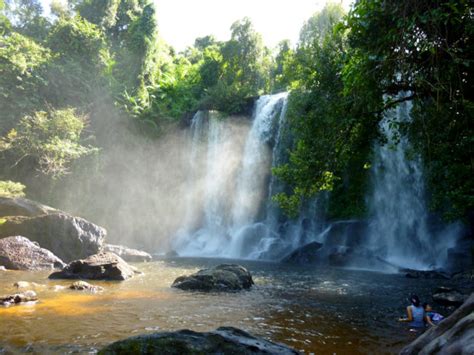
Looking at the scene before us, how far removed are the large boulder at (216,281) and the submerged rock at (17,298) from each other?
451 cm

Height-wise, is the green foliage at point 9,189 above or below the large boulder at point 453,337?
above

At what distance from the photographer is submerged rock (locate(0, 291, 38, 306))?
9.40 m

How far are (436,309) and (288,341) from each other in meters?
5.74

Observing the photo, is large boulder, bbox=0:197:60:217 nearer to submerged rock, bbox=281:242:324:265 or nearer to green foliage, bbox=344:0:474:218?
submerged rock, bbox=281:242:324:265

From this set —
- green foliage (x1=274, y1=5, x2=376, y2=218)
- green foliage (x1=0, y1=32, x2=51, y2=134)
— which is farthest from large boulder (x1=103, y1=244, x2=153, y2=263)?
green foliage (x1=274, y1=5, x2=376, y2=218)

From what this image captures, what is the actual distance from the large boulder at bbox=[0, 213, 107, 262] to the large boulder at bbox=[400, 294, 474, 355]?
17.2 metres

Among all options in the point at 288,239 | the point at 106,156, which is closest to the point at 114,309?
the point at 288,239

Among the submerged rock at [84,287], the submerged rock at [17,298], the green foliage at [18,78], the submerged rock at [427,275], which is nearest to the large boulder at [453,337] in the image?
the submerged rock at [17,298]

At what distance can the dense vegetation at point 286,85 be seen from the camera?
741 centimetres

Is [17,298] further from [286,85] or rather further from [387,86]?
[286,85]

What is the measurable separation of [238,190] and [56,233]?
50.3 ft

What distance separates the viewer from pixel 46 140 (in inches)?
1032

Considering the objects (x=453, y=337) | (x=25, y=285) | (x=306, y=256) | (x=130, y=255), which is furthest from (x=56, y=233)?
(x=453, y=337)

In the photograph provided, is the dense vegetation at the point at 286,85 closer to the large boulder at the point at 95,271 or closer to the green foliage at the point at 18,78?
the green foliage at the point at 18,78
